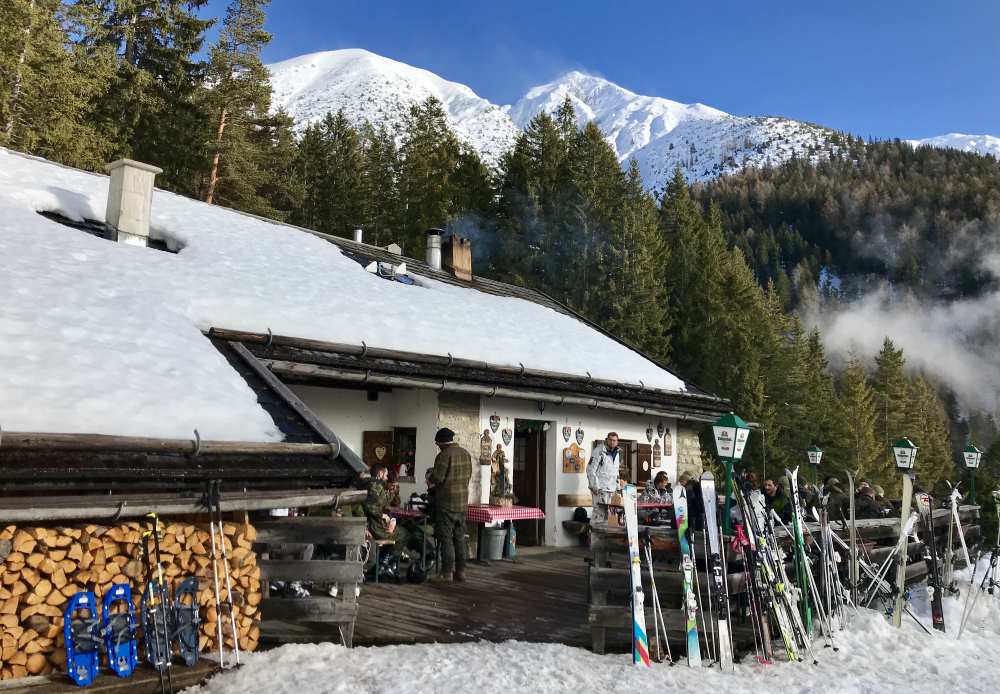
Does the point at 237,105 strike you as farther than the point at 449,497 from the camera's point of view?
Yes

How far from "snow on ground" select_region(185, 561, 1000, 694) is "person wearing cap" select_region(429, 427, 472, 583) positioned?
2156 mm

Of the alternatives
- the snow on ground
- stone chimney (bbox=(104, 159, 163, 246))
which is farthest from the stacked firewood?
stone chimney (bbox=(104, 159, 163, 246))

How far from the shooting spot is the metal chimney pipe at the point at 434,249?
15938 millimetres

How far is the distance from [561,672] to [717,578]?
5.15ft

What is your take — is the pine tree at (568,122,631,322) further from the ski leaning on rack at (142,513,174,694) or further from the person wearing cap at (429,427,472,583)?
the ski leaning on rack at (142,513,174,694)

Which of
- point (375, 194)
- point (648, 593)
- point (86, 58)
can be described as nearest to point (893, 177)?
point (375, 194)

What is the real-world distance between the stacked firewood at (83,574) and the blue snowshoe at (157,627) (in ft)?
0.27

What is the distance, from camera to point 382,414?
10852 mm

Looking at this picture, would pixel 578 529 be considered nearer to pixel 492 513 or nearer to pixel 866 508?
pixel 492 513

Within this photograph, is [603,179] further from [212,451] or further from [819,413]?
[212,451]

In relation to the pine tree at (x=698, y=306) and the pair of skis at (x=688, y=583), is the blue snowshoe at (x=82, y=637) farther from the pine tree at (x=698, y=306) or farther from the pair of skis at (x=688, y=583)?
the pine tree at (x=698, y=306)

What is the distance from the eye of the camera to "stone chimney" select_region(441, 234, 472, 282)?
1579 centimetres

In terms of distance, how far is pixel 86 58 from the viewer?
23.1 m

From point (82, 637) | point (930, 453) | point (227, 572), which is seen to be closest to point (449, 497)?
point (227, 572)
